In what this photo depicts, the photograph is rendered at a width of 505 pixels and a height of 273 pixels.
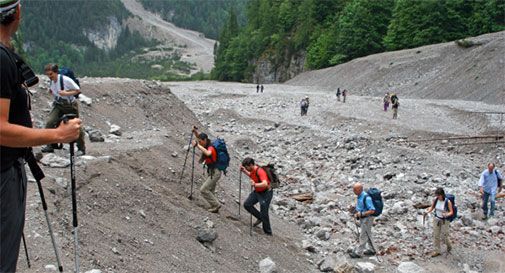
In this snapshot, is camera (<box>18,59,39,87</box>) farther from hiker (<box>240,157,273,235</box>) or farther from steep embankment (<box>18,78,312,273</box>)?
hiker (<box>240,157,273,235</box>)

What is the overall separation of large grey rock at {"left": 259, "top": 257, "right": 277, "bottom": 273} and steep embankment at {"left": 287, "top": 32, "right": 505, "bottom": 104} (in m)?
34.0

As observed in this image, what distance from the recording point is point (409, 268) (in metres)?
12.0

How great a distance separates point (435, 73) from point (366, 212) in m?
43.0

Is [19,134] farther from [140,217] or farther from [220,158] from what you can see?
[220,158]

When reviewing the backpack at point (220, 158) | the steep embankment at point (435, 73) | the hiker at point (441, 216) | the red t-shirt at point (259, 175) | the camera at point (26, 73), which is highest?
the steep embankment at point (435, 73)

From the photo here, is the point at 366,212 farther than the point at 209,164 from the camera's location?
Yes

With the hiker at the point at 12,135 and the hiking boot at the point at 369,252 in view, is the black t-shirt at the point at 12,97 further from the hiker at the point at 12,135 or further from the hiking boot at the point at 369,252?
the hiking boot at the point at 369,252

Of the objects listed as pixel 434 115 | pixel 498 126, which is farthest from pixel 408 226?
pixel 434 115

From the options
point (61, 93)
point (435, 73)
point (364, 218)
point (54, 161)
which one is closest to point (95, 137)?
point (61, 93)

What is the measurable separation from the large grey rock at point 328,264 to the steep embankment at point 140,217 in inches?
18.0

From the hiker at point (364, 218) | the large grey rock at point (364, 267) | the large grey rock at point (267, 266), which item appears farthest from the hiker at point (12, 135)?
the hiker at point (364, 218)

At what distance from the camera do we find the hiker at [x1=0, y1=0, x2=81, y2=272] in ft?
10.6

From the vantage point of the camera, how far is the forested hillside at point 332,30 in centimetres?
6331

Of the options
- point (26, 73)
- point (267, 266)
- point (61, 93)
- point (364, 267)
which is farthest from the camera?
point (364, 267)
